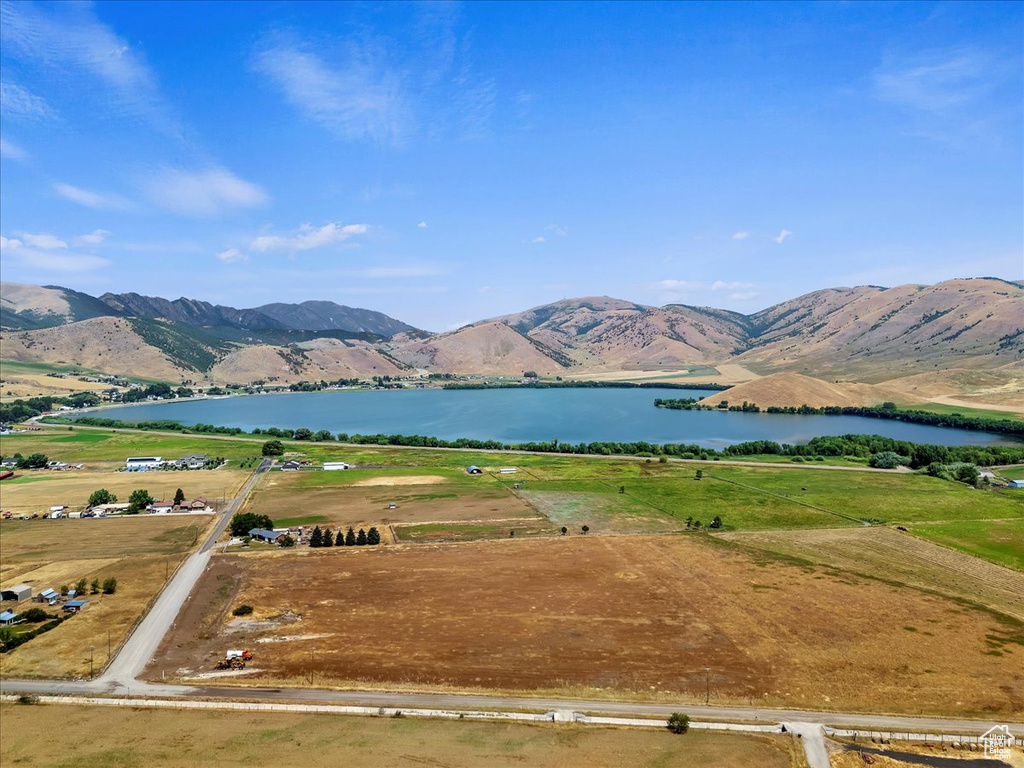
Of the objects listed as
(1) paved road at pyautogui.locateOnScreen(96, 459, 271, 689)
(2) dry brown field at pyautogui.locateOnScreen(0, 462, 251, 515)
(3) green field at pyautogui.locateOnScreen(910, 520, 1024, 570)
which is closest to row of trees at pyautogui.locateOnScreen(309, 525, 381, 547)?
(1) paved road at pyautogui.locateOnScreen(96, 459, 271, 689)

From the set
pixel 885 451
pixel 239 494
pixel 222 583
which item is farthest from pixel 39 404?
pixel 885 451

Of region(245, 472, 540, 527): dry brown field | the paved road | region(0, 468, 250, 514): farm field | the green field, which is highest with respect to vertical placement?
the green field

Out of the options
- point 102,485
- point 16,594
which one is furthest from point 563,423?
point 16,594

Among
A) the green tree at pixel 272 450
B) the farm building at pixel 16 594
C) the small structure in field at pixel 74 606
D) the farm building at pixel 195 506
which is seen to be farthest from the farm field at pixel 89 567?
the green tree at pixel 272 450

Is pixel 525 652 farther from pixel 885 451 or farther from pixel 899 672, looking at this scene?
pixel 885 451

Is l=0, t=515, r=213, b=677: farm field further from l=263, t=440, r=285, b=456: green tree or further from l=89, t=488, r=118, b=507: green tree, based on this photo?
l=263, t=440, r=285, b=456: green tree

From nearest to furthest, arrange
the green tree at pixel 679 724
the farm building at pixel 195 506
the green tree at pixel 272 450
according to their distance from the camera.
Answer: the green tree at pixel 679 724, the farm building at pixel 195 506, the green tree at pixel 272 450

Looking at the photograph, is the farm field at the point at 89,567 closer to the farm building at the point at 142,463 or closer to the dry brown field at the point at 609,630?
the dry brown field at the point at 609,630
